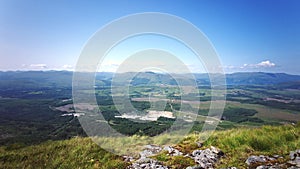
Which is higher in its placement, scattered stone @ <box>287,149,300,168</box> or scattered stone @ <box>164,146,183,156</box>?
scattered stone @ <box>287,149,300,168</box>

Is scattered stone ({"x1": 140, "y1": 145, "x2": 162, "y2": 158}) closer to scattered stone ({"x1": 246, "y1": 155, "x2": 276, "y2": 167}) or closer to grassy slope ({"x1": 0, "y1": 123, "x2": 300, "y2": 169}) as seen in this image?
grassy slope ({"x1": 0, "y1": 123, "x2": 300, "y2": 169})

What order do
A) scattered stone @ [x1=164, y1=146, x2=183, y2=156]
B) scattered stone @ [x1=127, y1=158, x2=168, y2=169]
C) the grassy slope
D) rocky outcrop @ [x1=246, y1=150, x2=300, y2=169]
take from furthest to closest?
scattered stone @ [x1=164, y1=146, x2=183, y2=156] → the grassy slope → scattered stone @ [x1=127, y1=158, x2=168, y2=169] → rocky outcrop @ [x1=246, y1=150, x2=300, y2=169]

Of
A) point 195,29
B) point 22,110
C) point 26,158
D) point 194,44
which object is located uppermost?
point 195,29

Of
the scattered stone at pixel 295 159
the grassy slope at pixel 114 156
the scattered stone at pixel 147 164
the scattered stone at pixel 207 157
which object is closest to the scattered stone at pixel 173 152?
the grassy slope at pixel 114 156

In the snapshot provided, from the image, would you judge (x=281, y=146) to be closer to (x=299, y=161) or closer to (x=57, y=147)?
(x=299, y=161)

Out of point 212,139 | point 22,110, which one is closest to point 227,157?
point 212,139

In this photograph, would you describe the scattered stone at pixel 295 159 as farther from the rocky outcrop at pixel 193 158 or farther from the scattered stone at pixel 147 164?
the scattered stone at pixel 147 164

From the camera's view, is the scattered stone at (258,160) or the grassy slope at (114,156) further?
the grassy slope at (114,156)

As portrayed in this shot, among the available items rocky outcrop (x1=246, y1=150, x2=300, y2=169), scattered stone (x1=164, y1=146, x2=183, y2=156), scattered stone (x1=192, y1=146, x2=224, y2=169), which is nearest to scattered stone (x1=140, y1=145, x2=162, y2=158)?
scattered stone (x1=164, y1=146, x2=183, y2=156)
